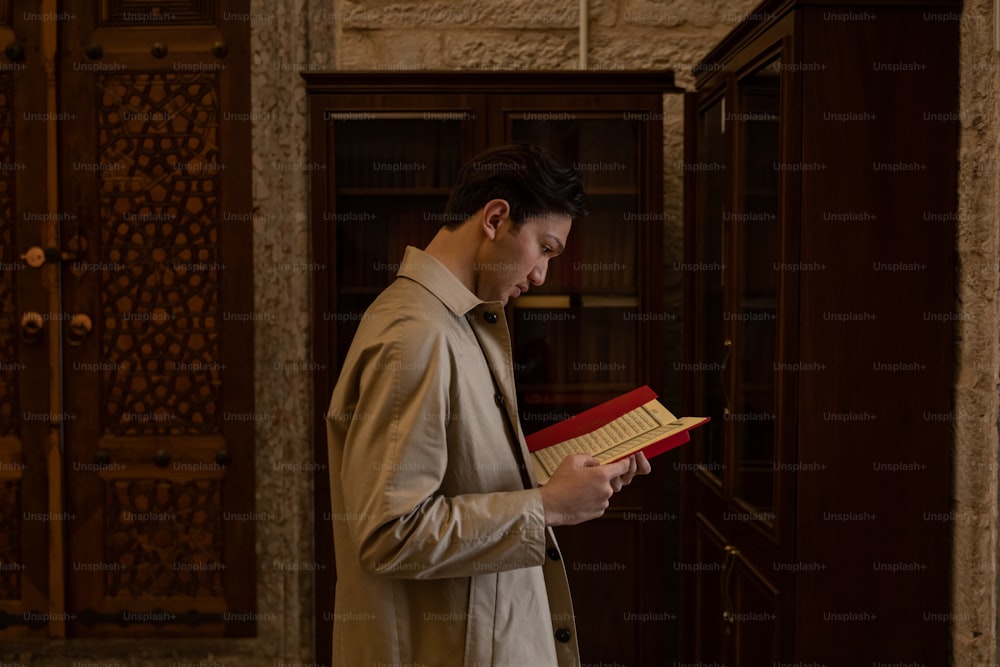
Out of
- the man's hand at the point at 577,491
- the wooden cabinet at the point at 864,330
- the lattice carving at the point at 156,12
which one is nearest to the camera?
the man's hand at the point at 577,491

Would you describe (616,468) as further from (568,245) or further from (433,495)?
(568,245)

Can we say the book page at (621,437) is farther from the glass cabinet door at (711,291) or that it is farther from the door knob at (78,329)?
the door knob at (78,329)

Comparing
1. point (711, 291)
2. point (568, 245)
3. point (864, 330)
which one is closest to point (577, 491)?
point (864, 330)

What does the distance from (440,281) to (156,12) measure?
92.7 inches

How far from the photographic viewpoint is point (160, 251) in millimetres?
3346

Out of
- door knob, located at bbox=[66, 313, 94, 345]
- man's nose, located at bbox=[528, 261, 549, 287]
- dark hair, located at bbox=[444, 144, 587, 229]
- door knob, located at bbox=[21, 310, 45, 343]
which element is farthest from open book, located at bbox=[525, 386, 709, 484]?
door knob, located at bbox=[21, 310, 45, 343]

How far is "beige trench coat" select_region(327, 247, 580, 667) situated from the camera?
1.38 metres

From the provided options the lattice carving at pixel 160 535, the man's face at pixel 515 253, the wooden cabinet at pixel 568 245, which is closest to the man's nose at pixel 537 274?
the man's face at pixel 515 253

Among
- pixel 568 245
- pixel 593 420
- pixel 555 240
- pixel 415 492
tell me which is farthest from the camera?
pixel 568 245

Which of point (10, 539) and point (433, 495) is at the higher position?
point (433, 495)

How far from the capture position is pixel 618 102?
298 centimetres

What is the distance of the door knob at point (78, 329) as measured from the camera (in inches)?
132

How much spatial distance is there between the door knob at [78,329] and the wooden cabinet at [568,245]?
96cm

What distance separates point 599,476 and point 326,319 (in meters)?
1.70
